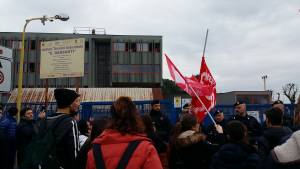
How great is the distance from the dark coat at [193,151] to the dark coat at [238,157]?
0.82 m

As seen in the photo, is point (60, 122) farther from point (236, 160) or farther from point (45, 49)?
point (45, 49)

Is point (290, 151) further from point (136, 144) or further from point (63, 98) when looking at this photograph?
point (63, 98)

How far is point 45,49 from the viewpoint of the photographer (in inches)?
685

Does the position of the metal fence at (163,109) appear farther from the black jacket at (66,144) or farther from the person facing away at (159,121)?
the black jacket at (66,144)

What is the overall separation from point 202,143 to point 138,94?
34.1 meters

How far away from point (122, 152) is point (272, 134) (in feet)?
8.12

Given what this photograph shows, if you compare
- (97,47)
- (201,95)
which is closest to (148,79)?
(97,47)

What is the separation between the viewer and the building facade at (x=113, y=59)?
169ft

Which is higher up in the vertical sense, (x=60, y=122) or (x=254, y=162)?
Answer: (x=60, y=122)

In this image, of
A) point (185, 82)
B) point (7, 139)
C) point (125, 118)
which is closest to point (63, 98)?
point (125, 118)

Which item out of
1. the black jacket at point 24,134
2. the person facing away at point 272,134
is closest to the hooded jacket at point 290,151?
the person facing away at point 272,134

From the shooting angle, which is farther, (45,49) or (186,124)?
(45,49)

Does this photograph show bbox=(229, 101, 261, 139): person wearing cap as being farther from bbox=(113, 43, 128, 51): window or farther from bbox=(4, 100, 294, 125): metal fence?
bbox=(113, 43, 128, 51): window

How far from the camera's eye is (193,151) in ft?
18.1
